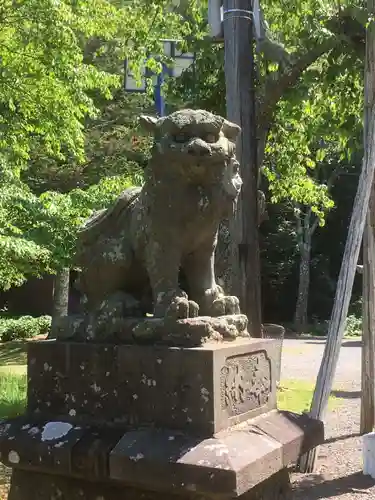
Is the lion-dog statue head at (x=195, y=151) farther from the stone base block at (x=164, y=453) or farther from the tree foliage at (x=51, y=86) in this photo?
the tree foliage at (x=51, y=86)

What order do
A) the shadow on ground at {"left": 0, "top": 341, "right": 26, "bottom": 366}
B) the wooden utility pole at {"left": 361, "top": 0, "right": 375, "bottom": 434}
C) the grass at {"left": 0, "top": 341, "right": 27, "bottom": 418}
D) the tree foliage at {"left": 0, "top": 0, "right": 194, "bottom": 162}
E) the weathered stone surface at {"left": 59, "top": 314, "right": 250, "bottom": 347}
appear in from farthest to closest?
the shadow on ground at {"left": 0, "top": 341, "right": 26, "bottom": 366} → the tree foliage at {"left": 0, "top": 0, "right": 194, "bottom": 162} → the grass at {"left": 0, "top": 341, "right": 27, "bottom": 418} → the wooden utility pole at {"left": 361, "top": 0, "right": 375, "bottom": 434} → the weathered stone surface at {"left": 59, "top": 314, "right": 250, "bottom": 347}

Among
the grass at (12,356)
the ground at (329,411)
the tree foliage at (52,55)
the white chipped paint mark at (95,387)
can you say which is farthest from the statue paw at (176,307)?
the grass at (12,356)

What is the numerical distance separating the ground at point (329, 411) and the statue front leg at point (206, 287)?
263 centimetres

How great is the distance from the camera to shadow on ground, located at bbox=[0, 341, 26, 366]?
13.4 metres

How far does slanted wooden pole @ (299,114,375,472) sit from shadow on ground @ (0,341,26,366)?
9.04 meters

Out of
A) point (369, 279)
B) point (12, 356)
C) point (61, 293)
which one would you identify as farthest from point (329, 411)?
point (12, 356)

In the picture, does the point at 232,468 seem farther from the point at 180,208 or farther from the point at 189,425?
the point at 180,208

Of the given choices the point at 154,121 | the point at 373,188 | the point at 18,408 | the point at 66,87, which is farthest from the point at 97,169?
the point at 154,121

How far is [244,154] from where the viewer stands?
5949 millimetres

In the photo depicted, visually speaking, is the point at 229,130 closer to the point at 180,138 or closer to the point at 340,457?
the point at 180,138

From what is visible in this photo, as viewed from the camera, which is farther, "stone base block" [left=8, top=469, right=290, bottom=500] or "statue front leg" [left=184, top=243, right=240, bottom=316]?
"statue front leg" [left=184, top=243, right=240, bottom=316]

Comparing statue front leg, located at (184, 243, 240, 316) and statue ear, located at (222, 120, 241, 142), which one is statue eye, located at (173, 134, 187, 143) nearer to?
statue ear, located at (222, 120, 241, 142)

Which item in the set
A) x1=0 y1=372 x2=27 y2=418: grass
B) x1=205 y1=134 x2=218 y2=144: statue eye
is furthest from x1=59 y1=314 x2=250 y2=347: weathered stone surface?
x1=0 y1=372 x2=27 y2=418: grass

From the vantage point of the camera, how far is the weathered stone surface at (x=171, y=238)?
2900mm
